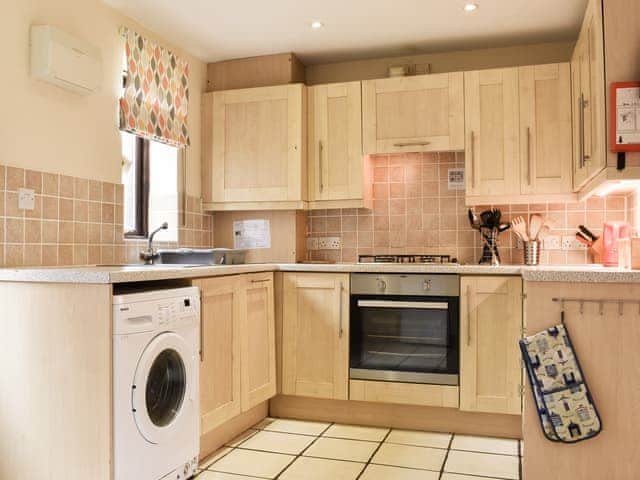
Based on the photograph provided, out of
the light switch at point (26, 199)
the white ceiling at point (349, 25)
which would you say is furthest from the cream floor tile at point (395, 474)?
the white ceiling at point (349, 25)

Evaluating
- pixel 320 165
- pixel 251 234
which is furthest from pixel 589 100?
pixel 251 234

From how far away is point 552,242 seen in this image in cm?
370

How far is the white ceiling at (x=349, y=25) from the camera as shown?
3.20 meters

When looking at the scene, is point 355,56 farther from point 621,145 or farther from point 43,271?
point 43,271

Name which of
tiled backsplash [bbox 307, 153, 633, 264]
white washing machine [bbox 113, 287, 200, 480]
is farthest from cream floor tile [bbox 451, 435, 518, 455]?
white washing machine [bbox 113, 287, 200, 480]

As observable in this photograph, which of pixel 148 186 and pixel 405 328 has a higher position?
pixel 148 186

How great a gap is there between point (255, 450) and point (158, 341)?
3.26 ft

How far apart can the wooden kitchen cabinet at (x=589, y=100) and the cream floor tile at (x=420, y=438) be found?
60.7 inches

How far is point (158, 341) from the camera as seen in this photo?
224 cm

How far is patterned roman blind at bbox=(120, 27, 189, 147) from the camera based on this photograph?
10.5ft

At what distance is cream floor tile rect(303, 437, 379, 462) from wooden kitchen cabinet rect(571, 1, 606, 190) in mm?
1724

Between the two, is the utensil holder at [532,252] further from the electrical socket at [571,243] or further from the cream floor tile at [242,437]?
the cream floor tile at [242,437]

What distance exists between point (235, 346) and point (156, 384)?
2.22 ft

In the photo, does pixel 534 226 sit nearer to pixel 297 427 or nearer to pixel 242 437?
pixel 297 427
